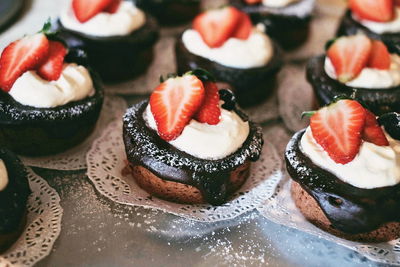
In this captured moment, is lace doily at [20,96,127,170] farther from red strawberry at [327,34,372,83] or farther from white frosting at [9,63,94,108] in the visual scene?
red strawberry at [327,34,372,83]

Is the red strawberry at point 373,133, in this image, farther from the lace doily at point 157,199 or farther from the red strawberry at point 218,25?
the red strawberry at point 218,25

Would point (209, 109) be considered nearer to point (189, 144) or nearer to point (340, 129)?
point (189, 144)

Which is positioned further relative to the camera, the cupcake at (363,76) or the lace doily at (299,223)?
the cupcake at (363,76)

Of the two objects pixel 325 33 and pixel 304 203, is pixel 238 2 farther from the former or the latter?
pixel 304 203

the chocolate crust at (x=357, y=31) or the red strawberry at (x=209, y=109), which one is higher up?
the red strawberry at (x=209, y=109)

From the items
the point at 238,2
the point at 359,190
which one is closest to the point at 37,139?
the point at 359,190

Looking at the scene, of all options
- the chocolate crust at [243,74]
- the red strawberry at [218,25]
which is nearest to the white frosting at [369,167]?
the chocolate crust at [243,74]

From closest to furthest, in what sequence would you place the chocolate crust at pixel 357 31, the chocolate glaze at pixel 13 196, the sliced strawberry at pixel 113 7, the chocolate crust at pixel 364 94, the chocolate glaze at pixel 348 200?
1. the chocolate glaze at pixel 13 196
2. the chocolate glaze at pixel 348 200
3. the chocolate crust at pixel 364 94
4. the sliced strawberry at pixel 113 7
5. the chocolate crust at pixel 357 31
